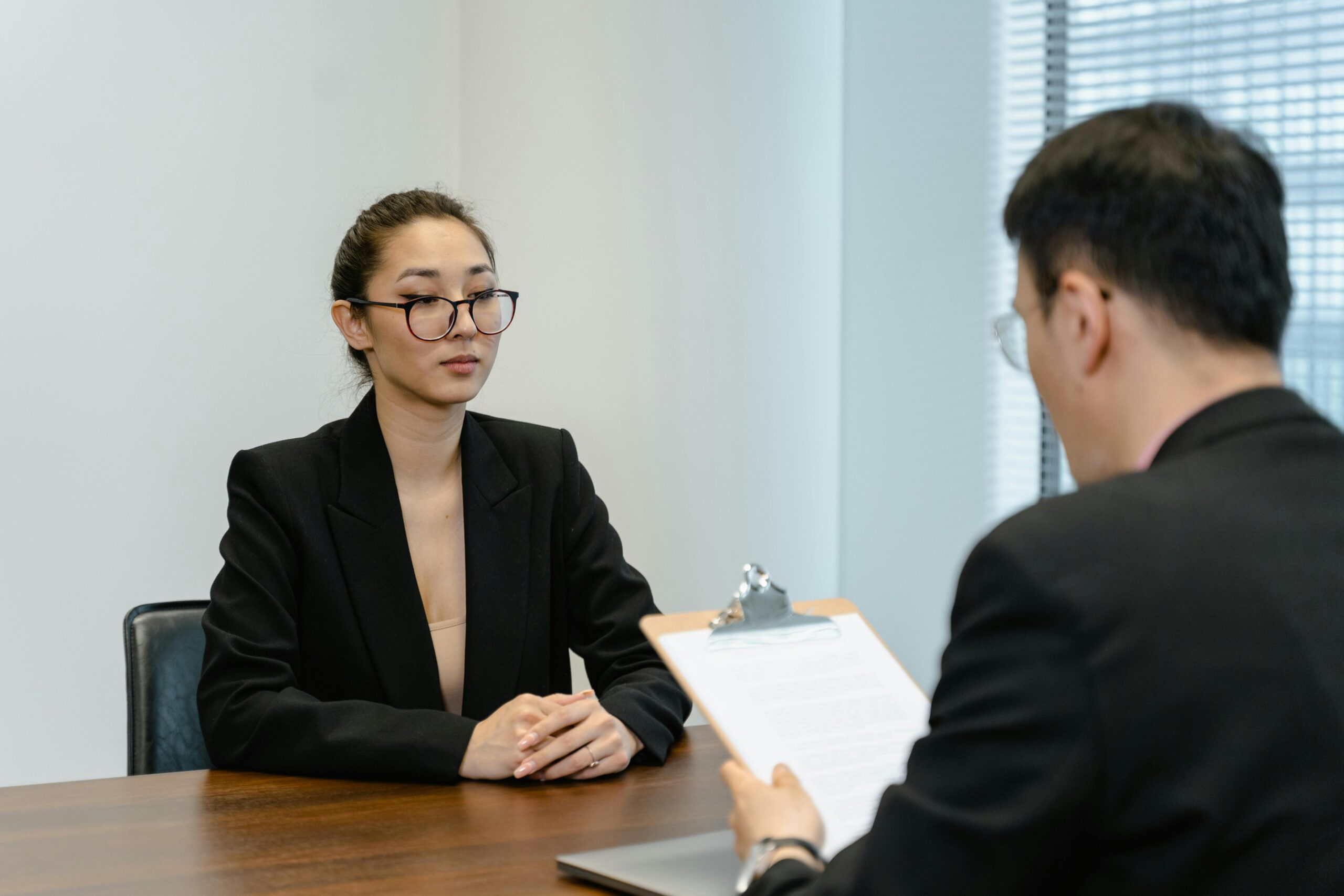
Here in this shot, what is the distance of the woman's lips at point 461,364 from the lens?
2.20 metres

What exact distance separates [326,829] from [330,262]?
2.46 meters

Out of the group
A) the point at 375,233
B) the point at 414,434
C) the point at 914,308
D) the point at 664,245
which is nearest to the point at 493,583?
the point at 414,434

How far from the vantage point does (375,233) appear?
229 cm

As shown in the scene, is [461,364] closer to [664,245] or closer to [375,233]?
[375,233]

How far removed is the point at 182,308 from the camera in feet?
11.0

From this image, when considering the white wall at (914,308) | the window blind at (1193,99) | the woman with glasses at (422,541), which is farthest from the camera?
the white wall at (914,308)

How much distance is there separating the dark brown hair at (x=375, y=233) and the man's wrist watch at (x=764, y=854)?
1477mm

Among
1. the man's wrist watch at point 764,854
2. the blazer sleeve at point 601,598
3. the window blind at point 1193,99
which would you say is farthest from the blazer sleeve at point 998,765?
the window blind at point 1193,99

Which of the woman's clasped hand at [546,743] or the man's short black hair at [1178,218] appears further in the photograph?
the woman's clasped hand at [546,743]

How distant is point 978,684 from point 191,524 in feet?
9.72

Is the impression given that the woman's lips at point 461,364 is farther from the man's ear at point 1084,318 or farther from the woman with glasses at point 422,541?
the man's ear at point 1084,318

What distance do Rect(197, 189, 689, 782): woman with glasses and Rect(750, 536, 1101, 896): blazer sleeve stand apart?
95 cm

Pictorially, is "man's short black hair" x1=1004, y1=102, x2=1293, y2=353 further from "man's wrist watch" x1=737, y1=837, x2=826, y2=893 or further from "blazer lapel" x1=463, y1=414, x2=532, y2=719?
"blazer lapel" x1=463, y1=414, x2=532, y2=719

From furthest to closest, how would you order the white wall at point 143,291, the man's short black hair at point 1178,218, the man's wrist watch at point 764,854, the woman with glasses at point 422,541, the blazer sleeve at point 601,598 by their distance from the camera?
the white wall at point 143,291, the blazer sleeve at point 601,598, the woman with glasses at point 422,541, the man's wrist watch at point 764,854, the man's short black hair at point 1178,218
